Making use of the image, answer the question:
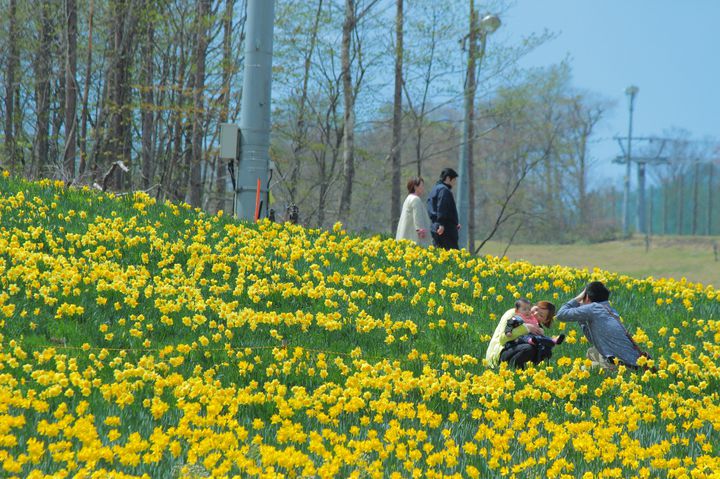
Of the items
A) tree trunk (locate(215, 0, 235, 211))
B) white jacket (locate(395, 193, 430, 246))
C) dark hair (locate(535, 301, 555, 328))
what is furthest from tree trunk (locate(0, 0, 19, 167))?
dark hair (locate(535, 301, 555, 328))

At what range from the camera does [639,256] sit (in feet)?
130

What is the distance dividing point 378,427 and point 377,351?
1.83 m

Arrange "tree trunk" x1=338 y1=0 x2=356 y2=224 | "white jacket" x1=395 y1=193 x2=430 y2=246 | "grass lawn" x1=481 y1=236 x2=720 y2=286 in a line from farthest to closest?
"grass lawn" x1=481 y1=236 x2=720 y2=286 < "tree trunk" x1=338 y1=0 x2=356 y2=224 < "white jacket" x1=395 y1=193 x2=430 y2=246

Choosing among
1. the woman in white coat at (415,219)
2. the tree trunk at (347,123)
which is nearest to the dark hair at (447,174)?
the woman in white coat at (415,219)

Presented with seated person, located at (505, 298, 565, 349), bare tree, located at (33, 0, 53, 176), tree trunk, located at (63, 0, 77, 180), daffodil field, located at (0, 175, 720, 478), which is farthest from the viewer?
bare tree, located at (33, 0, 53, 176)

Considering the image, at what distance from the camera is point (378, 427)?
186 inches

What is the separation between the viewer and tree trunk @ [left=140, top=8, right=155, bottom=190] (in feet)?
66.0

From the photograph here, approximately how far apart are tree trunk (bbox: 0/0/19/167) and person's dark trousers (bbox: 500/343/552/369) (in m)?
19.6

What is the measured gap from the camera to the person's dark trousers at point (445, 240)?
425 inches

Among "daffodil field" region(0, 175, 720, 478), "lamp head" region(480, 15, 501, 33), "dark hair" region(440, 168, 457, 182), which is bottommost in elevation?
"daffodil field" region(0, 175, 720, 478)

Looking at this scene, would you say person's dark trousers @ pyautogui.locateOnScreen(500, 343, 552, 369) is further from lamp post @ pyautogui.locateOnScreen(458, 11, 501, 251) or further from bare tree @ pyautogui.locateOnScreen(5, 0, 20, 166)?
bare tree @ pyautogui.locateOnScreen(5, 0, 20, 166)

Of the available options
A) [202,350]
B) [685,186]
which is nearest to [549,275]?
[202,350]

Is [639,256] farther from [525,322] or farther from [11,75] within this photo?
[525,322]

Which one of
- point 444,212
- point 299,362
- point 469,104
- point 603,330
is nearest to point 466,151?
point 469,104
